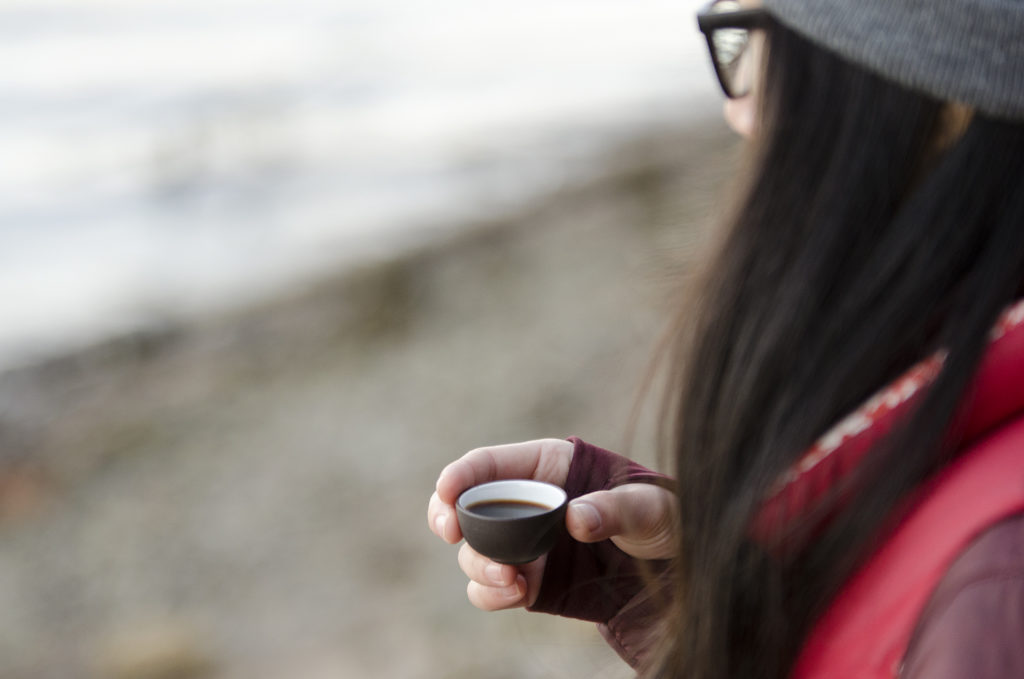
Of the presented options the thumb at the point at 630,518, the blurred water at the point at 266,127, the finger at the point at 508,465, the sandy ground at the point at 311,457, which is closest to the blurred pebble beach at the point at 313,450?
the sandy ground at the point at 311,457

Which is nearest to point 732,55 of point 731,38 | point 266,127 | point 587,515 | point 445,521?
point 731,38

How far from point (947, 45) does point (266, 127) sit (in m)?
14.1

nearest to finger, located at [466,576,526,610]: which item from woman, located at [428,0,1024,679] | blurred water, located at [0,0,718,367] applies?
woman, located at [428,0,1024,679]

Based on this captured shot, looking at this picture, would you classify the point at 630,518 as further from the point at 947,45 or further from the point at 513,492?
the point at 947,45

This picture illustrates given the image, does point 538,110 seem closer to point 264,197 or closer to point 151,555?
point 264,197

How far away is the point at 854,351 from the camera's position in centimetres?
89

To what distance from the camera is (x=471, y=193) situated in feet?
38.6

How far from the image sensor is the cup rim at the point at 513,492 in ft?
3.94

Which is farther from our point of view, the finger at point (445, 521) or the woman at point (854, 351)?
the finger at point (445, 521)

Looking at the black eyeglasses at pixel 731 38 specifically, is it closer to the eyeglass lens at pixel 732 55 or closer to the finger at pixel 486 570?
the eyeglass lens at pixel 732 55

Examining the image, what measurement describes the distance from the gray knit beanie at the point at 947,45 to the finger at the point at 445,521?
704mm

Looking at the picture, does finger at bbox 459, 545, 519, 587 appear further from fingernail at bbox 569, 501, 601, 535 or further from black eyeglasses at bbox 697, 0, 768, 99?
black eyeglasses at bbox 697, 0, 768, 99

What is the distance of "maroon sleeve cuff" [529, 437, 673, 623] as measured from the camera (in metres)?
1.28

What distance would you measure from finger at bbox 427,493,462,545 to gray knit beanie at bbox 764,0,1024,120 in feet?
2.31
